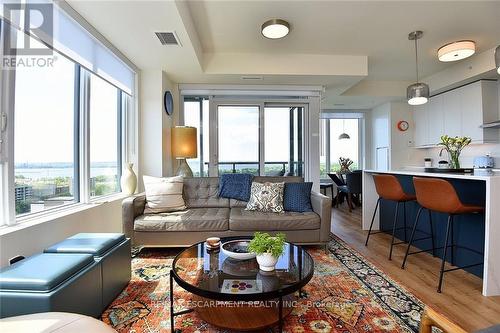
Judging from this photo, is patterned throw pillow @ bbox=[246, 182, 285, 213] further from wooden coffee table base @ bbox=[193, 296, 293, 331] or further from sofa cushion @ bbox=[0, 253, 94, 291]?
sofa cushion @ bbox=[0, 253, 94, 291]

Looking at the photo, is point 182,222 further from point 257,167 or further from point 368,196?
point 368,196

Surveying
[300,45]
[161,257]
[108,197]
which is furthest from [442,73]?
[108,197]

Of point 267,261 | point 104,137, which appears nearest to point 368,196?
point 267,261

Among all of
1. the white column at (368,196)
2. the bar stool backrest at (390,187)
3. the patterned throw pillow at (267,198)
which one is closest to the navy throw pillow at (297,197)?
the patterned throw pillow at (267,198)

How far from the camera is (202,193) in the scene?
3389 mm

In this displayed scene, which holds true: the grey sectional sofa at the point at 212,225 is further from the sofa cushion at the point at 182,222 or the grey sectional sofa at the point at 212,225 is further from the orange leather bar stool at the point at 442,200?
the orange leather bar stool at the point at 442,200

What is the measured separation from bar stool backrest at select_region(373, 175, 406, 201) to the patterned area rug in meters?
0.86

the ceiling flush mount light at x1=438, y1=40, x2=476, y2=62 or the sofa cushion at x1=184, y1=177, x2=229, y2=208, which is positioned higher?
the ceiling flush mount light at x1=438, y1=40, x2=476, y2=62

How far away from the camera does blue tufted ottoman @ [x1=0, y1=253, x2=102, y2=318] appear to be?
1.24 meters

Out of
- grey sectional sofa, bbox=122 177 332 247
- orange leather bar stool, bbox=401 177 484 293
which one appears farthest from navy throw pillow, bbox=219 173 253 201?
orange leather bar stool, bbox=401 177 484 293

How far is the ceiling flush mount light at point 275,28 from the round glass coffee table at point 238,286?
2362mm

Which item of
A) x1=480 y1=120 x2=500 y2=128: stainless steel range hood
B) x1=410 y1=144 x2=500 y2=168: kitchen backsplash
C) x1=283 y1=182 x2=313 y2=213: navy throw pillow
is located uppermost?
x1=480 y1=120 x2=500 y2=128: stainless steel range hood

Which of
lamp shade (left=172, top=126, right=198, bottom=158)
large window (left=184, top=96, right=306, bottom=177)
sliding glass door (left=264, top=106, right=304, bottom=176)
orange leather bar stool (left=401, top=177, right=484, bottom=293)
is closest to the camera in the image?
orange leather bar stool (left=401, top=177, right=484, bottom=293)

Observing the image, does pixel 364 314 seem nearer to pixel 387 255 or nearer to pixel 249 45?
pixel 387 255
